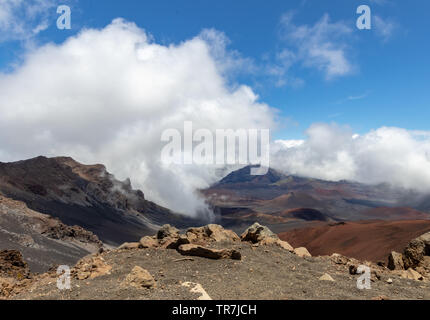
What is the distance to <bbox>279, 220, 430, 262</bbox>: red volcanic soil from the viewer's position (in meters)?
32.0

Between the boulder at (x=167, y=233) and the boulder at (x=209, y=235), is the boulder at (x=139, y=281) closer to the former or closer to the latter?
the boulder at (x=209, y=235)

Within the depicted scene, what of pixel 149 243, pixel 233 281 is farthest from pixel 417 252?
pixel 149 243

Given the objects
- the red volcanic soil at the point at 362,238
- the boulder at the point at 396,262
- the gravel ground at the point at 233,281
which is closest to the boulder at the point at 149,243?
the gravel ground at the point at 233,281

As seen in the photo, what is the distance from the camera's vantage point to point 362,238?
4050cm

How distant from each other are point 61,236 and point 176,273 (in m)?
45.0

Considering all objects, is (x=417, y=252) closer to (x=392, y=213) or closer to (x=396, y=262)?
(x=396, y=262)

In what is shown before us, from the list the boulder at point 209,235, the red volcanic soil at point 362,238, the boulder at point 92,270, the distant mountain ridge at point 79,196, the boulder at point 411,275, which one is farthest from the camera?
the distant mountain ridge at point 79,196

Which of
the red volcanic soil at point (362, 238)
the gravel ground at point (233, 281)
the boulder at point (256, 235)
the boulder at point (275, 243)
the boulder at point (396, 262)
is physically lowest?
the red volcanic soil at point (362, 238)

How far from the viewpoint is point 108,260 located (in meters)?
10.4

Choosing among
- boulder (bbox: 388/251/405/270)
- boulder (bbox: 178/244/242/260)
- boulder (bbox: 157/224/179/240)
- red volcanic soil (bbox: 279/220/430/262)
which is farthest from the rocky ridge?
red volcanic soil (bbox: 279/220/430/262)

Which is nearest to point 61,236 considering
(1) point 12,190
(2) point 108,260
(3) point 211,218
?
(1) point 12,190

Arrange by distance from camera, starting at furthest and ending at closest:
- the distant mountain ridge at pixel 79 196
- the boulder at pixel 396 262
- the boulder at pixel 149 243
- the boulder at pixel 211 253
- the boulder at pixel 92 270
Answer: the distant mountain ridge at pixel 79 196 < the boulder at pixel 396 262 < the boulder at pixel 149 243 < the boulder at pixel 211 253 < the boulder at pixel 92 270

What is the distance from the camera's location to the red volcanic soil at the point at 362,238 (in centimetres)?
3200

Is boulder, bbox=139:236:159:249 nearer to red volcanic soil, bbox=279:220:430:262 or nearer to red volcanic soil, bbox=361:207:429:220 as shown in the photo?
red volcanic soil, bbox=279:220:430:262
